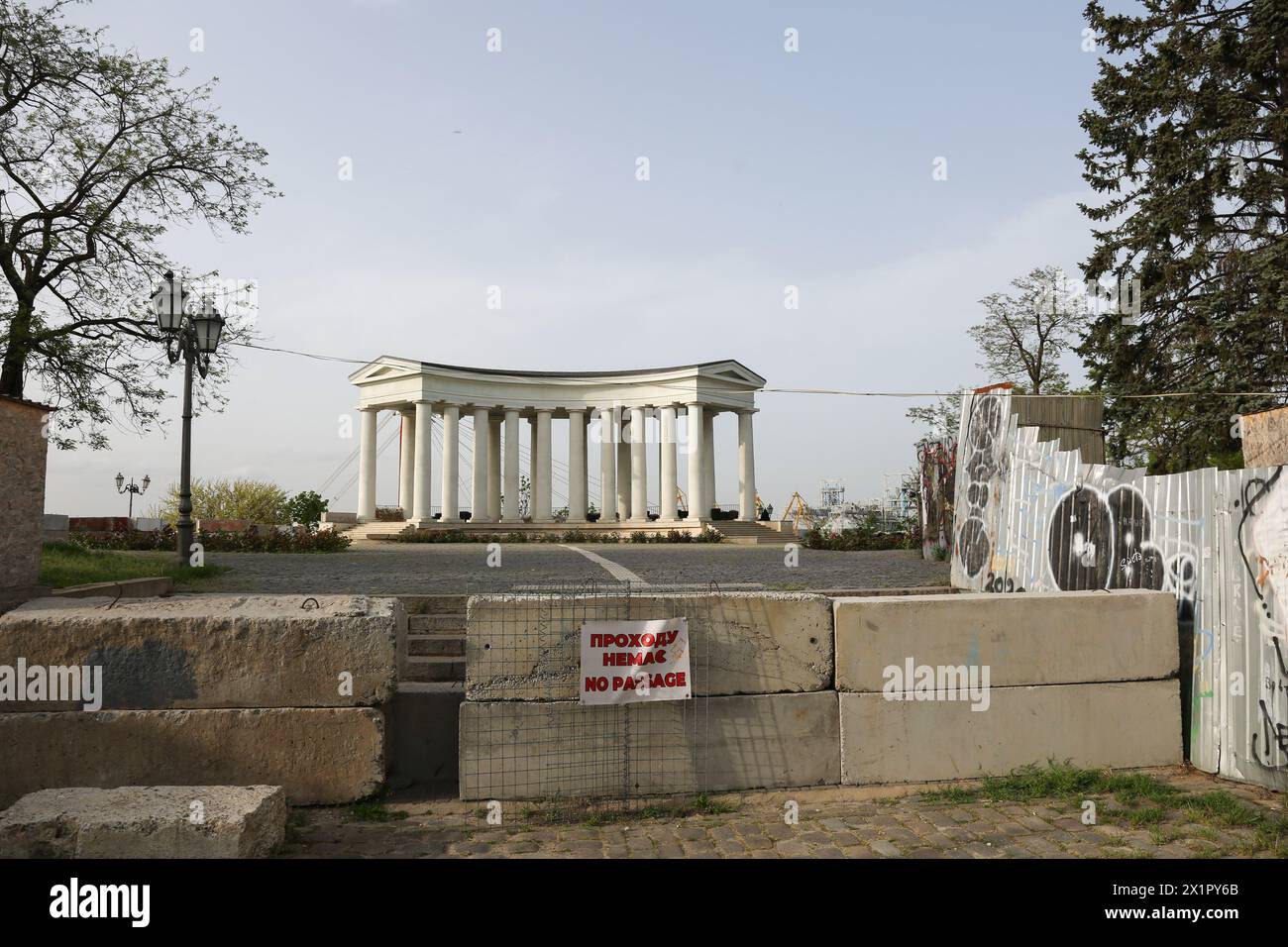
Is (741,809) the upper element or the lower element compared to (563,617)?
lower

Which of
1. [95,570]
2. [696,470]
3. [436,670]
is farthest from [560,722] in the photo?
[696,470]

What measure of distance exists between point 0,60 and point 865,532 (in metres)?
24.9

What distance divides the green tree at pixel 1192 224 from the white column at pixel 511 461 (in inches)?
1174

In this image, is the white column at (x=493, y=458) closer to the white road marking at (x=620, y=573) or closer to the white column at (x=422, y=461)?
the white column at (x=422, y=461)

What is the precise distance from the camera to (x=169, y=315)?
14602 mm

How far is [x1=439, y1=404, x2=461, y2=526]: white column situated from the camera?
43250mm

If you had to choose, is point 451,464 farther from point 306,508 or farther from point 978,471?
point 978,471

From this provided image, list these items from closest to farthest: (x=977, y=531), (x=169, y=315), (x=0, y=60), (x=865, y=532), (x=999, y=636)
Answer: (x=999, y=636)
(x=977, y=531)
(x=169, y=315)
(x=0, y=60)
(x=865, y=532)

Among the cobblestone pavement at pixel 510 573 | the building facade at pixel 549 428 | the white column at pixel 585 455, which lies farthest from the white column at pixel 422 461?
the cobblestone pavement at pixel 510 573

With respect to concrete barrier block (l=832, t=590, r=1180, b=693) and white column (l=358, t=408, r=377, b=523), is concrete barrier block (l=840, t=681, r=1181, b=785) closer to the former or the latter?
concrete barrier block (l=832, t=590, r=1180, b=693)

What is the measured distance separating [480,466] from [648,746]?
140 feet

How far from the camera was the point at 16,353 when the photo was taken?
58.1 ft
